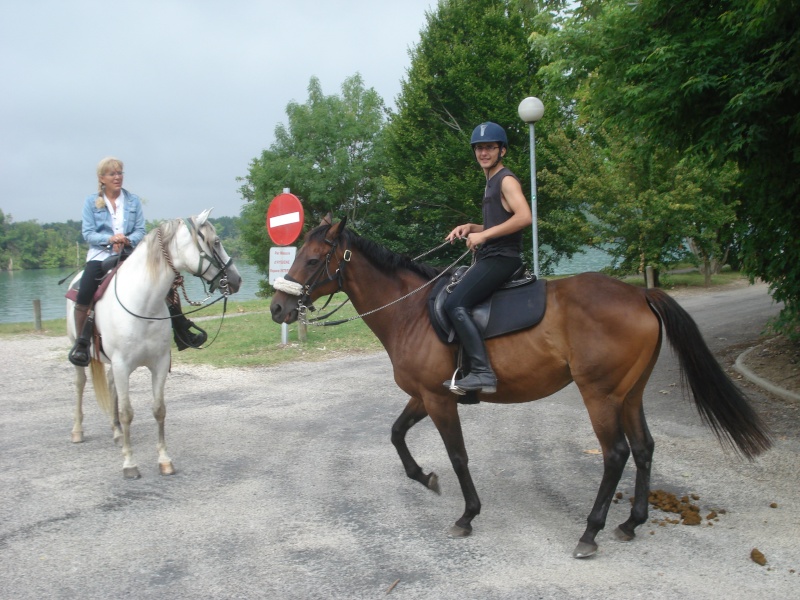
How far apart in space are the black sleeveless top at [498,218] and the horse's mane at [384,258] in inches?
24.3

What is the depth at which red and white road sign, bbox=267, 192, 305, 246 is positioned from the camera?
10977 mm

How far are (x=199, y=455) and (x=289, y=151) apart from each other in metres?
34.7

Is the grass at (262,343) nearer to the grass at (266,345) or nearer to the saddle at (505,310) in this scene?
the grass at (266,345)

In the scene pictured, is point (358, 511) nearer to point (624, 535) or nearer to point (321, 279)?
point (321, 279)

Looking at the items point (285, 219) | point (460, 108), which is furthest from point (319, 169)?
point (285, 219)

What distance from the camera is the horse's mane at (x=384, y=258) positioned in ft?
16.5

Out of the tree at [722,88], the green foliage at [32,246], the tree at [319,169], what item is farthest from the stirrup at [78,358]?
the green foliage at [32,246]

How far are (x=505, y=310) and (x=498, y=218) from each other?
69 centimetres

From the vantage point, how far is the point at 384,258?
200 inches

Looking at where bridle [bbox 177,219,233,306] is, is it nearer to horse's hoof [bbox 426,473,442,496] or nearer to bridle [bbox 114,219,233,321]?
bridle [bbox 114,219,233,321]

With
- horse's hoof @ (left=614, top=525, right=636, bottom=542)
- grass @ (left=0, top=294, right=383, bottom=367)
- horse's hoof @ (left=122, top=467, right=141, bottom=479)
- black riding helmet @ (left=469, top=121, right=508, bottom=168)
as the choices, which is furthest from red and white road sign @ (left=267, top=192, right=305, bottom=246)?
horse's hoof @ (left=614, top=525, right=636, bottom=542)

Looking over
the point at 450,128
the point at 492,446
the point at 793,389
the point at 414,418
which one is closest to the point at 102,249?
the point at 414,418

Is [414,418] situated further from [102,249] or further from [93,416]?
[93,416]

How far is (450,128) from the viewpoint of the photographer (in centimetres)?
2677
